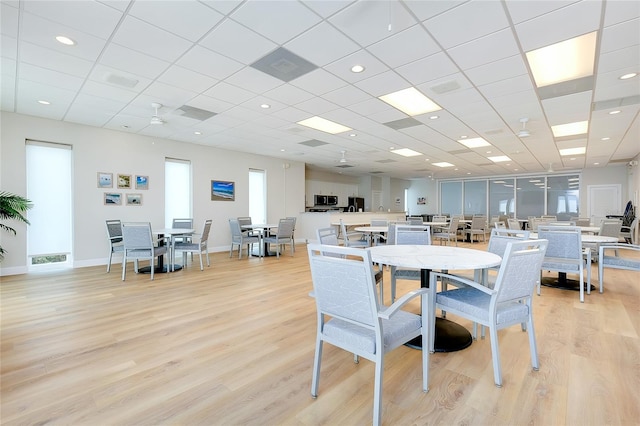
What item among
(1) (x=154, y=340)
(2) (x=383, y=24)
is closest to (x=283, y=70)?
(2) (x=383, y=24)

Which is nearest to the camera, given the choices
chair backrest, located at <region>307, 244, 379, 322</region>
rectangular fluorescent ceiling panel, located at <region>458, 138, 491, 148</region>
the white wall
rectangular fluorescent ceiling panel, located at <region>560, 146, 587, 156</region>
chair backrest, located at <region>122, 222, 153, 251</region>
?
chair backrest, located at <region>307, 244, 379, 322</region>

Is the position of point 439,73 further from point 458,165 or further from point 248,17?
point 458,165

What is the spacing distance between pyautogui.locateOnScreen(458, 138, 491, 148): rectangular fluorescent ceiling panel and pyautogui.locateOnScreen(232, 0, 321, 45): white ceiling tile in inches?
208

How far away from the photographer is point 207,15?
244 centimetres

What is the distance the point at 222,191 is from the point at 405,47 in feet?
19.8

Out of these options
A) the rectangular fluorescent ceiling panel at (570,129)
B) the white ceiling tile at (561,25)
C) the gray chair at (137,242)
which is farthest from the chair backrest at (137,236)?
the rectangular fluorescent ceiling panel at (570,129)

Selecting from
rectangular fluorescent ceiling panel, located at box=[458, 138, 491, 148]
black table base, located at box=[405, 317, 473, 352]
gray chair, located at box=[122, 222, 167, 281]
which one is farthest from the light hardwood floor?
rectangular fluorescent ceiling panel, located at box=[458, 138, 491, 148]

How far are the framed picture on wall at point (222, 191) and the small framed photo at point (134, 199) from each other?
1662 mm

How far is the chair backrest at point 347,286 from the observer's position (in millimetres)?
1438

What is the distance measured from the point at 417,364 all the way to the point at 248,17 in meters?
3.05

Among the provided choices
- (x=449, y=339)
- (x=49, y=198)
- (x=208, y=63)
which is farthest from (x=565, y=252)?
(x=49, y=198)

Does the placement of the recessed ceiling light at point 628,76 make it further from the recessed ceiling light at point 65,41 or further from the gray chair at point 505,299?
the recessed ceiling light at point 65,41

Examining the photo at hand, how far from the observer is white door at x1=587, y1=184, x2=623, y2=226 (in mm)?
10469

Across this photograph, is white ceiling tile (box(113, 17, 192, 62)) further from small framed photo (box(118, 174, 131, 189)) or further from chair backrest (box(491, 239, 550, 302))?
small framed photo (box(118, 174, 131, 189))
